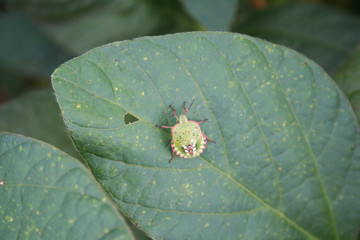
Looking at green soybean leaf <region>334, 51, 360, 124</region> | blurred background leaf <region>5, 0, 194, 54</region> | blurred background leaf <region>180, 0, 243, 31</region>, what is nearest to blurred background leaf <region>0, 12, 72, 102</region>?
blurred background leaf <region>5, 0, 194, 54</region>

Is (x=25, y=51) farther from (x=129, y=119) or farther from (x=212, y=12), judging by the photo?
(x=129, y=119)

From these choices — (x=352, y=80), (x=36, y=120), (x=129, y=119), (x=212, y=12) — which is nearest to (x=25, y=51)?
(x=36, y=120)

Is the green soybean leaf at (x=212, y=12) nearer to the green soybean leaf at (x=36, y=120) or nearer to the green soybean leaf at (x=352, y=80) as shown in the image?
the green soybean leaf at (x=352, y=80)

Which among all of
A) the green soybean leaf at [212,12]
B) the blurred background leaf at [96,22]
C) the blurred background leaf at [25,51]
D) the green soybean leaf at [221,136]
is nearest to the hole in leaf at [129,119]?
the green soybean leaf at [221,136]

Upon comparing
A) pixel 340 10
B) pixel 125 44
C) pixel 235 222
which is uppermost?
pixel 340 10

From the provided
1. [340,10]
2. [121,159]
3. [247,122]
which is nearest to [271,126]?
[247,122]

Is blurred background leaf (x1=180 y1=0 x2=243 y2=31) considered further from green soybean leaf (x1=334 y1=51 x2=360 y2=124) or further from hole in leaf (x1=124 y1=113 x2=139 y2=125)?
hole in leaf (x1=124 y1=113 x2=139 y2=125)

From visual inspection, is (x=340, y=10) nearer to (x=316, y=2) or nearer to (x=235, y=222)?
(x=316, y=2)
